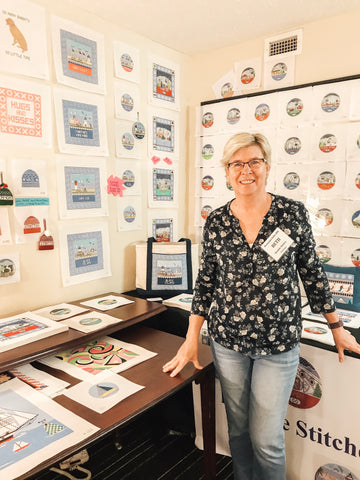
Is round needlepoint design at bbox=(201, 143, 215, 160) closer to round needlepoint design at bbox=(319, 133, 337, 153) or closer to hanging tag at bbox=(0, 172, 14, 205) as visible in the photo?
round needlepoint design at bbox=(319, 133, 337, 153)

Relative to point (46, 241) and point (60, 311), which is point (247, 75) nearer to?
point (46, 241)

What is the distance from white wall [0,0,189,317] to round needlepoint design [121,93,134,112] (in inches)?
3.0

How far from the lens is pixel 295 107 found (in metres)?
2.01

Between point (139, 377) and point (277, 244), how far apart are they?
26.5 inches

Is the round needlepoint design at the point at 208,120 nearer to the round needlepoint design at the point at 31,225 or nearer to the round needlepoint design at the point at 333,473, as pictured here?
the round needlepoint design at the point at 31,225

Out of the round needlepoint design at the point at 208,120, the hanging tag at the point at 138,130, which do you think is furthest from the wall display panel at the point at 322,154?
the hanging tag at the point at 138,130

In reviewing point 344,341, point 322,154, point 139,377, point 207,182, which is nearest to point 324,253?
point 322,154

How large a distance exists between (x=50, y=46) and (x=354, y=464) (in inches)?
88.6

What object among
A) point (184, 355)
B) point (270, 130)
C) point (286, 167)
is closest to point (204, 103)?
point (270, 130)

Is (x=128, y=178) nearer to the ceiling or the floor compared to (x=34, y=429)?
nearer to the ceiling

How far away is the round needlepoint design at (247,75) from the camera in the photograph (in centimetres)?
215

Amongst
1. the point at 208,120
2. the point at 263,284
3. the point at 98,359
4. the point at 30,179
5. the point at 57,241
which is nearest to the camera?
the point at 263,284

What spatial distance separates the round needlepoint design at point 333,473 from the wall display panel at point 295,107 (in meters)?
1.67

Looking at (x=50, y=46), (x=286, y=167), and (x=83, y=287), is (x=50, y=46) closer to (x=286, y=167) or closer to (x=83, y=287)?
(x=83, y=287)
